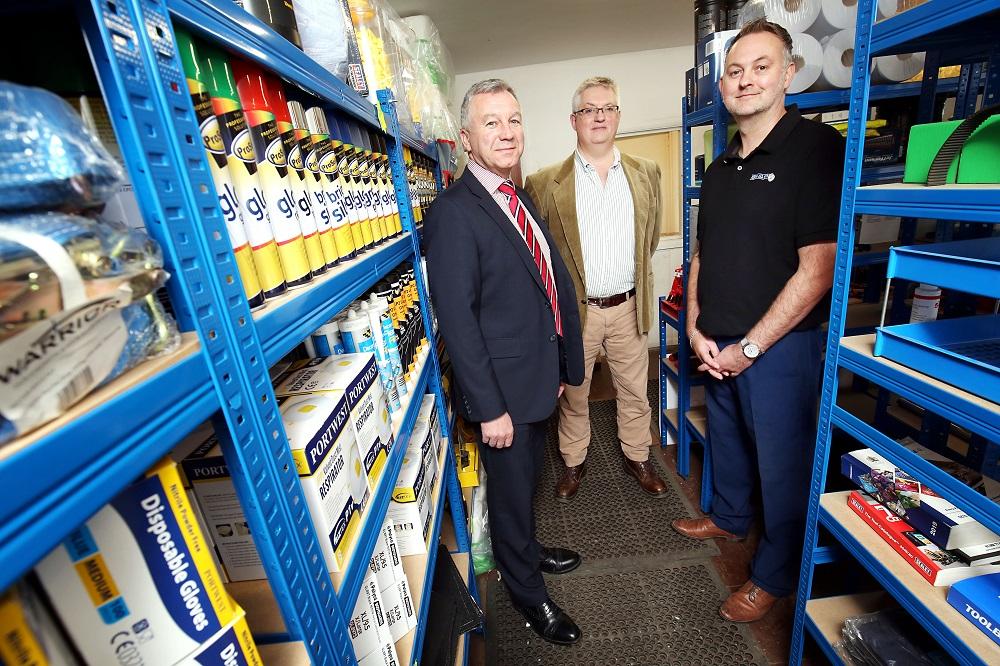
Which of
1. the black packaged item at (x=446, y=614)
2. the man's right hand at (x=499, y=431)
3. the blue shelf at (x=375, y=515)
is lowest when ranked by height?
the black packaged item at (x=446, y=614)

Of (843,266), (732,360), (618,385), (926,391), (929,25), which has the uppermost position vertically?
(929,25)

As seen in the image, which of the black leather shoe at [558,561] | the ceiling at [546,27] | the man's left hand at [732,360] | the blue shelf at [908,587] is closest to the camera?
the blue shelf at [908,587]

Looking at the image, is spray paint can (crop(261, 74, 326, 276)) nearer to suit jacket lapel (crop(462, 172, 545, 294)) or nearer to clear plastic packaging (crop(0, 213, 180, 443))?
clear plastic packaging (crop(0, 213, 180, 443))

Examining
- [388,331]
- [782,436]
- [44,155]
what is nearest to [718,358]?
[782,436]

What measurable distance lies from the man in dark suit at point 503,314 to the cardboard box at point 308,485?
656 mm

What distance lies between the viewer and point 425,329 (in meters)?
1.67

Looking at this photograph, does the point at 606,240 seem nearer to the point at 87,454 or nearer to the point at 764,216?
the point at 764,216

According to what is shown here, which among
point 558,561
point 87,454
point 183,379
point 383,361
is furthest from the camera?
point 558,561

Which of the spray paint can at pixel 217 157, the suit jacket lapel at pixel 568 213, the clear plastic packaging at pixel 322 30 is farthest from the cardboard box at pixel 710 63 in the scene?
the spray paint can at pixel 217 157

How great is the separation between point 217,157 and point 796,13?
218 centimetres

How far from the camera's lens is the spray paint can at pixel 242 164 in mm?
615

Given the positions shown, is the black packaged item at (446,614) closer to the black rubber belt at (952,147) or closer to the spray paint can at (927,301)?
the black rubber belt at (952,147)

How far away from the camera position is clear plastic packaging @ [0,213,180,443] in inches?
11.7

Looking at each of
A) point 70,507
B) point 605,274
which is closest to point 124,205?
point 70,507
